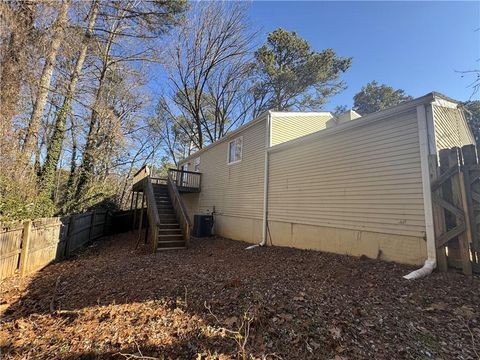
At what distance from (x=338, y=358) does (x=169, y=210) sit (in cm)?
932

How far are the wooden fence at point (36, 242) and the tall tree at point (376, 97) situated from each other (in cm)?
2257

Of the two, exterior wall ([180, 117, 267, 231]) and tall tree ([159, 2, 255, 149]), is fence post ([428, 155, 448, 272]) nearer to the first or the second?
exterior wall ([180, 117, 267, 231])

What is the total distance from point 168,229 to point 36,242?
4057 millimetres

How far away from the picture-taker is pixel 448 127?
18.7 ft

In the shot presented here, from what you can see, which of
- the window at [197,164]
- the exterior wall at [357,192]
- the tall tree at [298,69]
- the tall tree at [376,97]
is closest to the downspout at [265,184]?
the exterior wall at [357,192]

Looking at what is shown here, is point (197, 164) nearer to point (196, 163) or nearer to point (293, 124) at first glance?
point (196, 163)

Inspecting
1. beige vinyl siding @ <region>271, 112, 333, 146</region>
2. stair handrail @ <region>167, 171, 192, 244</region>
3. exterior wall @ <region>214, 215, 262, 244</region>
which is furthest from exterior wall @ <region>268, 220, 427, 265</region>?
beige vinyl siding @ <region>271, 112, 333, 146</region>

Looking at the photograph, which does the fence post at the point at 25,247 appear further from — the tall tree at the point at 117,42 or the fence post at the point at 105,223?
the fence post at the point at 105,223

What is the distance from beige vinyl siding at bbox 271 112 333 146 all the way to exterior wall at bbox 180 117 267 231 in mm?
481

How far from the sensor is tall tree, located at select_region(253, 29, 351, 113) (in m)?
16.1

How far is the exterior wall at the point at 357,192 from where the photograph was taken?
16.8 feet

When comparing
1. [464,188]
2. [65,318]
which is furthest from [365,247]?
[65,318]

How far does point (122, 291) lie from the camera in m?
4.46

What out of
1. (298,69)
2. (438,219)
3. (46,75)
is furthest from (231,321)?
(298,69)
